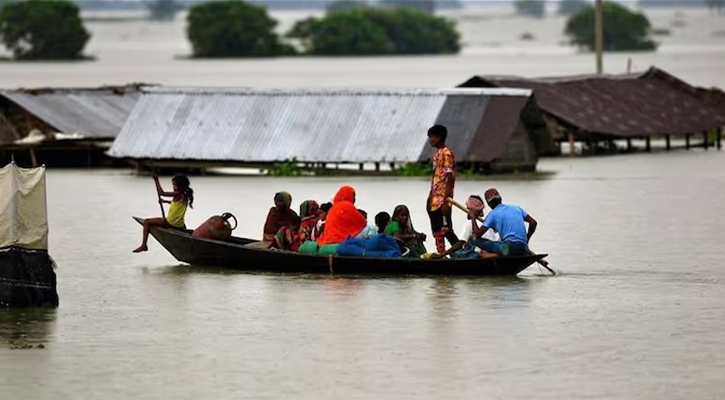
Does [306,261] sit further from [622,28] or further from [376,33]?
[622,28]

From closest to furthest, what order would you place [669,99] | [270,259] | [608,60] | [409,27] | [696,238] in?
[270,259] → [696,238] → [669,99] → [608,60] → [409,27]

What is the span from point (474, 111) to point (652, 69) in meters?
9.70

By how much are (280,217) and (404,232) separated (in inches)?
48.4

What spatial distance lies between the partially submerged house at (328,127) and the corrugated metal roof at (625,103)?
195 centimetres

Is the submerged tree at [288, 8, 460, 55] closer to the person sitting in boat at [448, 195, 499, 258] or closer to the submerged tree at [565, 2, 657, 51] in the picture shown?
the submerged tree at [565, 2, 657, 51]

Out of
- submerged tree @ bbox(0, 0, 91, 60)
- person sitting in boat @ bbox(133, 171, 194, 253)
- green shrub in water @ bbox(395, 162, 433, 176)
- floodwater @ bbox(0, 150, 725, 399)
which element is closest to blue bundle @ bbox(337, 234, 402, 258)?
floodwater @ bbox(0, 150, 725, 399)

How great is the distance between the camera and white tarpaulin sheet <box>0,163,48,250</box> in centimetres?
1466

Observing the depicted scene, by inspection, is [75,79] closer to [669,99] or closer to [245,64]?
[245,64]

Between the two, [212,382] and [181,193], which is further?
[181,193]

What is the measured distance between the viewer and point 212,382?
40.9 ft

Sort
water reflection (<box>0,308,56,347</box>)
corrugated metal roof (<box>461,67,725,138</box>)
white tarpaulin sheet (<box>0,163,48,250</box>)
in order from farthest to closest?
corrugated metal roof (<box>461,67,725,138</box>) < white tarpaulin sheet (<box>0,163,48,250</box>) < water reflection (<box>0,308,56,347</box>)

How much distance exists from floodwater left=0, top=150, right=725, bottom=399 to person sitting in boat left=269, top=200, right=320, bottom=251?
0.28 m

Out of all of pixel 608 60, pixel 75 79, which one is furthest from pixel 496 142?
pixel 608 60

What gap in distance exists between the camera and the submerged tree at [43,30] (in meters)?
104
